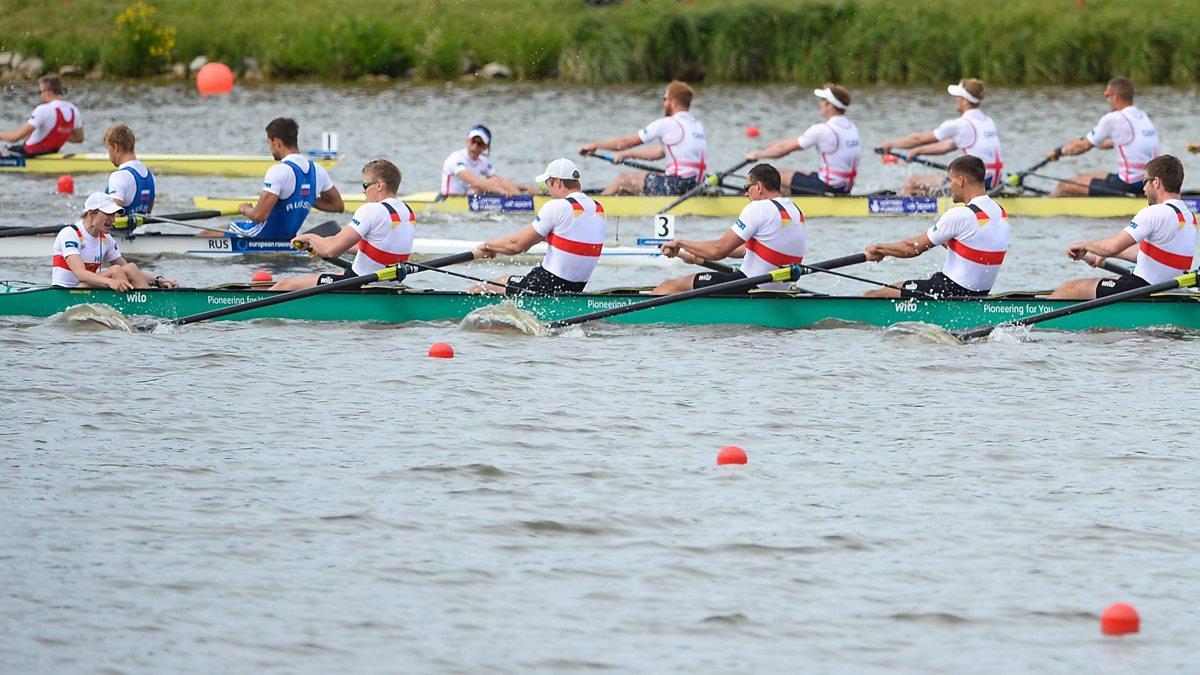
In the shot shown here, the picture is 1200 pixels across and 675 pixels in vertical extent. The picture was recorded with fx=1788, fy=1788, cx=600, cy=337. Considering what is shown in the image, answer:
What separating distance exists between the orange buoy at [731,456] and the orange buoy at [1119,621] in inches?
114

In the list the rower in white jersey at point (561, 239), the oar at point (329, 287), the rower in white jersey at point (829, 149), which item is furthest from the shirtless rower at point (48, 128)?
the rower in white jersey at point (561, 239)

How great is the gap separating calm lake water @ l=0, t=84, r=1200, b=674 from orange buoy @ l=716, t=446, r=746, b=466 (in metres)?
0.14

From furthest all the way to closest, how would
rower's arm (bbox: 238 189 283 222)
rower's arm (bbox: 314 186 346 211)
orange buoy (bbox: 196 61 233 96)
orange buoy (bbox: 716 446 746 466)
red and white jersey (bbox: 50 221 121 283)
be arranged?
orange buoy (bbox: 196 61 233 96) → rower's arm (bbox: 314 186 346 211) → rower's arm (bbox: 238 189 283 222) → red and white jersey (bbox: 50 221 121 283) → orange buoy (bbox: 716 446 746 466)

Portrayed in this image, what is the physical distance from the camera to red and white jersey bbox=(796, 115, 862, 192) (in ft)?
64.8

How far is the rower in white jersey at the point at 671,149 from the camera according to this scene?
65.0 feet

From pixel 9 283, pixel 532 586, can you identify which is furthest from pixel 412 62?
pixel 532 586

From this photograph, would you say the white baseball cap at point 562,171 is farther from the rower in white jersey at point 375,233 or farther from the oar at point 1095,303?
the oar at point 1095,303

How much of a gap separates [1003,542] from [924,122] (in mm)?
22841

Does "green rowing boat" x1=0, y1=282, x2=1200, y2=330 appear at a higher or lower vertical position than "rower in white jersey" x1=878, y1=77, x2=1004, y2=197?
lower

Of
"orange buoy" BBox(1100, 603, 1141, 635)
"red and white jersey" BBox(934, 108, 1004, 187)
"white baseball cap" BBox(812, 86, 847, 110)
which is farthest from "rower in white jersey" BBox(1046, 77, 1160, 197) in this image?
"orange buoy" BBox(1100, 603, 1141, 635)

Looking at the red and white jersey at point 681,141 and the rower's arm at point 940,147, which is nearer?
the red and white jersey at point 681,141

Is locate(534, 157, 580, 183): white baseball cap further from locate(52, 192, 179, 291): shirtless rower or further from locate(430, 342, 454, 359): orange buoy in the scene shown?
locate(52, 192, 179, 291): shirtless rower

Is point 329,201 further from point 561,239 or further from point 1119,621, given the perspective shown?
A: point 1119,621

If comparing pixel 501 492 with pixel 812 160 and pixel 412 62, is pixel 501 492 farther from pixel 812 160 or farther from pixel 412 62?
pixel 412 62
